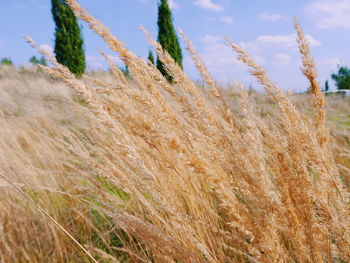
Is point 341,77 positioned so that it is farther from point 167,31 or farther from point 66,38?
point 66,38

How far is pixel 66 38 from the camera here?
15.6 meters

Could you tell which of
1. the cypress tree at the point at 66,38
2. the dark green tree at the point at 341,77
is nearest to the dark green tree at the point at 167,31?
the cypress tree at the point at 66,38

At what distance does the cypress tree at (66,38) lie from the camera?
51.3 feet

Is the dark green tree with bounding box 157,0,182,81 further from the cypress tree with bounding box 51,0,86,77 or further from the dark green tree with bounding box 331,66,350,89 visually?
the dark green tree with bounding box 331,66,350,89

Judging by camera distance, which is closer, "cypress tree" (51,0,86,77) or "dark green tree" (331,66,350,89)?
"cypress tree" (51,0,86,77)

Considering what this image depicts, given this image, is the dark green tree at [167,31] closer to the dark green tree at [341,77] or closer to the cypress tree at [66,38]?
the cypress tree at [66,38]

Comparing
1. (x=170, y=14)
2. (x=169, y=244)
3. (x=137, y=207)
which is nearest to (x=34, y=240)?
(x=137, y=207)

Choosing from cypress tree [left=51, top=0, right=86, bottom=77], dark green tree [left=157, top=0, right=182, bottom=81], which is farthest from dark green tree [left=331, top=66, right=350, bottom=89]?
cypress tree [left=51, top=0, right=86, bottom=77]

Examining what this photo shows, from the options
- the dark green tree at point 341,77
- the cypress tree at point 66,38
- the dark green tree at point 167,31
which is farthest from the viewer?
the dark green tree at point 341,77

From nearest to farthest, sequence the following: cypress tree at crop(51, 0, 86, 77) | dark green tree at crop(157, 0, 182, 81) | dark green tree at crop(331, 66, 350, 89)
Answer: cypress tree at crop(51, 0, 86, 77)
dark green tree at crop(157, 0, 182, 81)
dark green tree at crop(331, 66, 350, 89)

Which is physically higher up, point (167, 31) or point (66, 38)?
point (167, 31)

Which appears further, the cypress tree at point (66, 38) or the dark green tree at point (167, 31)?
the dark green tree at point (167, 31)

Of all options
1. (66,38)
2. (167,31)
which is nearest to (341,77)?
(167,31)

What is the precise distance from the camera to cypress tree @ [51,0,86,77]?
15633 millimetres
